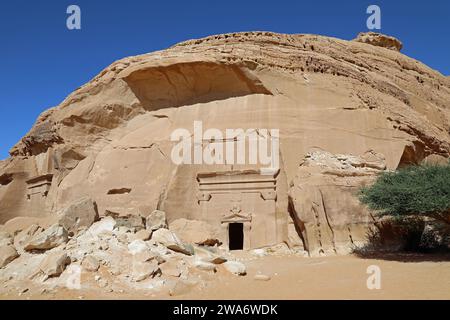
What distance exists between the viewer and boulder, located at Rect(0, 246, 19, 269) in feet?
37.1

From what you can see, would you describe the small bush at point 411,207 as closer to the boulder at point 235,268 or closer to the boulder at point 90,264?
the boulder at point 235,268

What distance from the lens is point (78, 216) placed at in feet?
49.1

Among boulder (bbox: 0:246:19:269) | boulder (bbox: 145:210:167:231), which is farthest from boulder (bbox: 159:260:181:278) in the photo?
boulder (bbox: 0:246:19:269)

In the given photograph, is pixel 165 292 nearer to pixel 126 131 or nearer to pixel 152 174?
pixel 152 174

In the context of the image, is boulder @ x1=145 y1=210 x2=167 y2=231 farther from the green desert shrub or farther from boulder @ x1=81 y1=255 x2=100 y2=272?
the green desert shrub

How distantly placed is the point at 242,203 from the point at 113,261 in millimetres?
8937

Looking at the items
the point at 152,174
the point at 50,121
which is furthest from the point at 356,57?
the point at 50,121

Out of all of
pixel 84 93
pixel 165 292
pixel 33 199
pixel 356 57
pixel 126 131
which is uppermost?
pixel 356 57

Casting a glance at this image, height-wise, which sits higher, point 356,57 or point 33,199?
point 356,57

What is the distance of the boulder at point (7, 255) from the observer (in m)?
11.3

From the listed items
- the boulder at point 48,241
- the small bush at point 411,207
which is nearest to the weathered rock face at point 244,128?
the small bush at point 411,207

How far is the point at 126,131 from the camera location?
23.0 metres

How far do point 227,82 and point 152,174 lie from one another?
6.37 metres

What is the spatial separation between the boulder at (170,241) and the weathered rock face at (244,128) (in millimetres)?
5583
